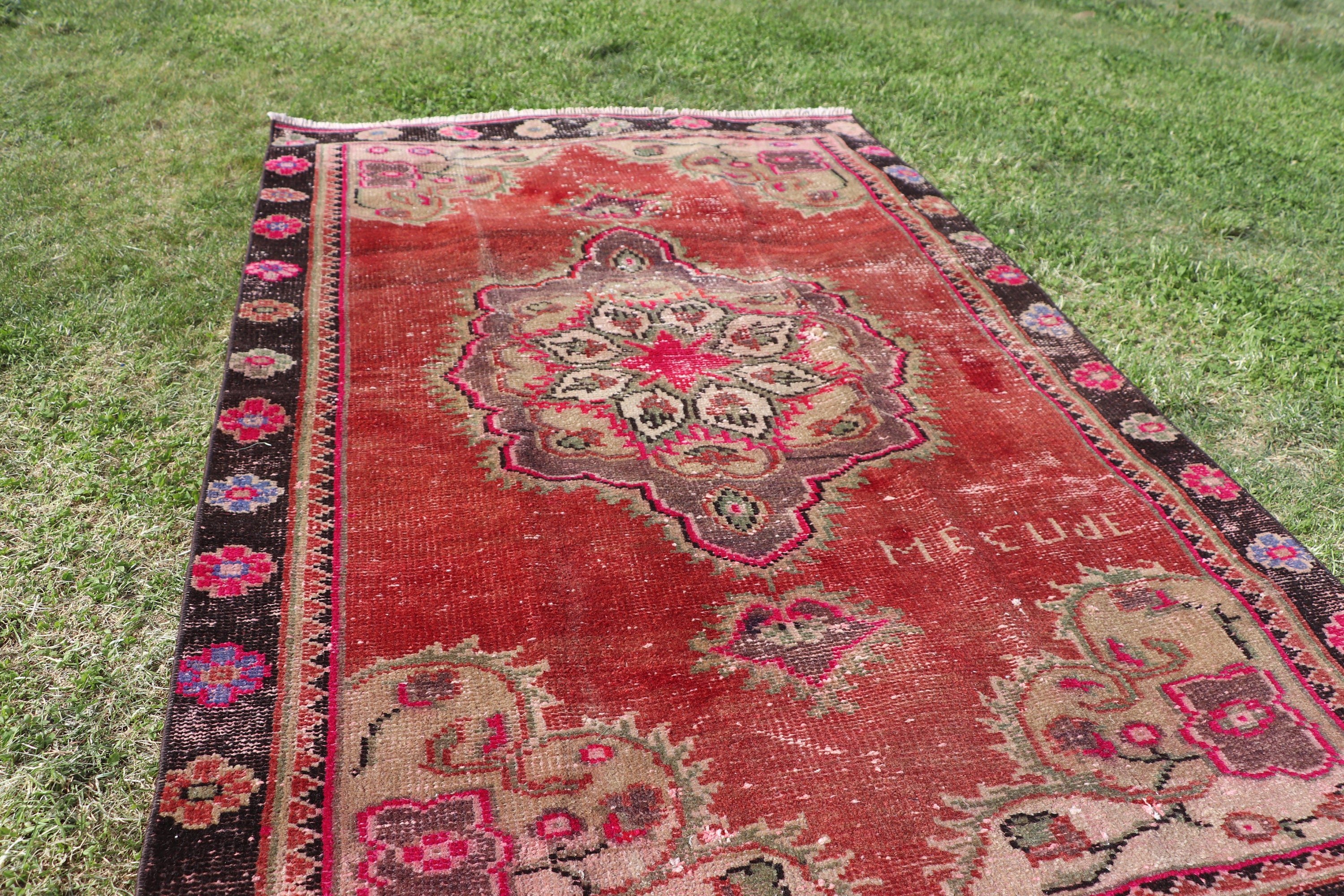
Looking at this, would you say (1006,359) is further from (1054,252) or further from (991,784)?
(991,784)

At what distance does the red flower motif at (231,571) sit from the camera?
2.09 metres

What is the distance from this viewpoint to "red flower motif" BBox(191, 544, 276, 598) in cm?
209

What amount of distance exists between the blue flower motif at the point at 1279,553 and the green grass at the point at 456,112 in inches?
4.3

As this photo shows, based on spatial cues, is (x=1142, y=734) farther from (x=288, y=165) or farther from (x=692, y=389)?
(x=288, y=165)

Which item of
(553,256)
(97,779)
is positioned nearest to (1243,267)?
(553,256)

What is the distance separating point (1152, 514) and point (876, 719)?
1.00 metres

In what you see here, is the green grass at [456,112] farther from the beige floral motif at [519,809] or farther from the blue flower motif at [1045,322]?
the beige floral motif at [519,809]

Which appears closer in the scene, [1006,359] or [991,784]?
[991,784]

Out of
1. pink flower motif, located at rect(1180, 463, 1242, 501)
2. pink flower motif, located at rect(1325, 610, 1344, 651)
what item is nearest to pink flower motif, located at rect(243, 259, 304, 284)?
pink flower motif, located at rect(1180, 463, 1242, 501)

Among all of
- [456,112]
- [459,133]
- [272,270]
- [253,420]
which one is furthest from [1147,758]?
[456,112]

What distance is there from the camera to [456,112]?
4.62m

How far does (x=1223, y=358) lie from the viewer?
3184mm

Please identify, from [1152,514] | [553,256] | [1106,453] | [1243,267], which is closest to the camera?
[1152,514]

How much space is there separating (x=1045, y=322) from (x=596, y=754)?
2170mm
